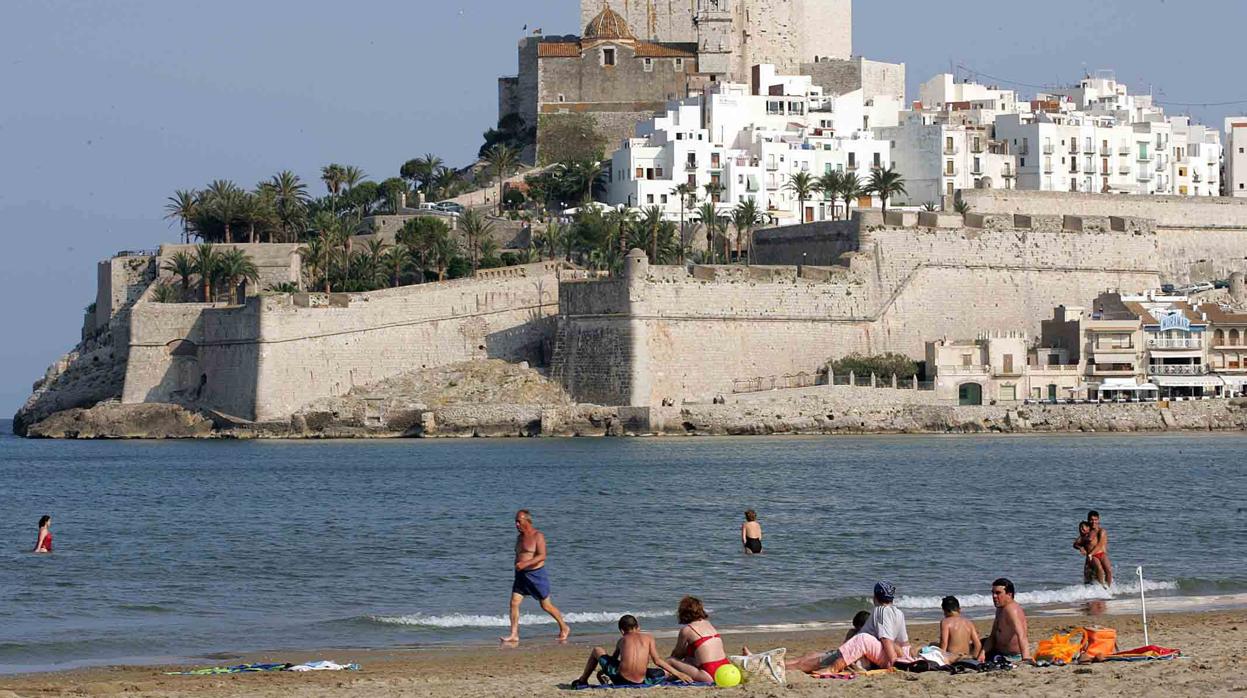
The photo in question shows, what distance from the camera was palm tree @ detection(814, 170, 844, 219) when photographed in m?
54.8

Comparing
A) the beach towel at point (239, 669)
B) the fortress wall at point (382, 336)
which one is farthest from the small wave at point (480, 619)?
the fortress wall at point (382, 336)

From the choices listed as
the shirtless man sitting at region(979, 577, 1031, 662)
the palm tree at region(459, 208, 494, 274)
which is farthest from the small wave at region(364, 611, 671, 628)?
the palm tree at region(459, 208, 494, 274)

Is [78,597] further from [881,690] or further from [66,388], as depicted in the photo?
[66,388]

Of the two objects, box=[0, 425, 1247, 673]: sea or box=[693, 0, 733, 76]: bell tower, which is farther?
box=[693, 0, 733, 76]: bell tower

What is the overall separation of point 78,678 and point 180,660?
130 cm

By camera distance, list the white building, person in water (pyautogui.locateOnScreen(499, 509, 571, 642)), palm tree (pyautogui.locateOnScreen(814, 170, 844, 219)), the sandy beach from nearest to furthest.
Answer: the sandy beach
person in water (pyautogui.locateOnScreen(499, 509, 571, 642))
palm tree (pyautogui.locateOnScreen(814, 170, 844, 219))
the white building

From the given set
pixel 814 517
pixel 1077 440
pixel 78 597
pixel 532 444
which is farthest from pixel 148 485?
pixel 1077 440

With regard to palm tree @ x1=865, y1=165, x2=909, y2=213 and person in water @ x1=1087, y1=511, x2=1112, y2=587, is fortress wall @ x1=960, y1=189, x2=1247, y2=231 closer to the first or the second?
palm tree @ x1=865, y1=165, x2=909, y2=213

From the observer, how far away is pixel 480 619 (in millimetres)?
17734

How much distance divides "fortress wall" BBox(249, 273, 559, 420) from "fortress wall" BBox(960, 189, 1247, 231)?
14.4 m

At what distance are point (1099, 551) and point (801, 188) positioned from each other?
3723 cm

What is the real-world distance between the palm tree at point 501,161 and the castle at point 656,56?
1309 millimetres

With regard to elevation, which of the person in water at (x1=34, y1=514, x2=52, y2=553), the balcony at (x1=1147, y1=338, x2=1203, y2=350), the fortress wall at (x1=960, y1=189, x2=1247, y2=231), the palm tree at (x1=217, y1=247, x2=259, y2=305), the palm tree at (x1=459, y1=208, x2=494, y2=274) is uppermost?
the fortress wall at (x1=960, y1=189, x2=1247, y2=231)

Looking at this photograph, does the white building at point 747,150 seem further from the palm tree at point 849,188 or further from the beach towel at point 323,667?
the beach towel at point 323,667
